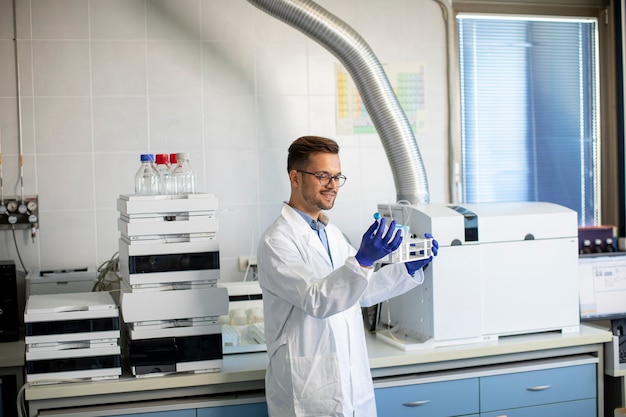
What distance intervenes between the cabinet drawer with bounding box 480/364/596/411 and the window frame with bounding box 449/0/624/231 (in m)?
1.56

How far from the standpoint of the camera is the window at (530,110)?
4012mm

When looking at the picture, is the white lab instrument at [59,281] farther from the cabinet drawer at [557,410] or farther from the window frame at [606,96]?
A: the window frame at [606,96]

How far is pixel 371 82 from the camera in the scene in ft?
10.8

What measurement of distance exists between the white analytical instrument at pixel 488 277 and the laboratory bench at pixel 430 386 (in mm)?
69

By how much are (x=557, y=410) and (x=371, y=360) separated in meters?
0.84

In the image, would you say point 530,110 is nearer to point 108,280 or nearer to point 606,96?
point 606,96

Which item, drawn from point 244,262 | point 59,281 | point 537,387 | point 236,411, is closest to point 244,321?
point 236,411

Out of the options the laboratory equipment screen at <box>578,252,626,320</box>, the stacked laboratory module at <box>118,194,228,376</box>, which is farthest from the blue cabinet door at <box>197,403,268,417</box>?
the laboratory equipment screen at <box>578,252,626,320</box>

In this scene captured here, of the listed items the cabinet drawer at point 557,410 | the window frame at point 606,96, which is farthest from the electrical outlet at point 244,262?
the window frame at point 606,96

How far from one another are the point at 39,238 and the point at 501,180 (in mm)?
2530

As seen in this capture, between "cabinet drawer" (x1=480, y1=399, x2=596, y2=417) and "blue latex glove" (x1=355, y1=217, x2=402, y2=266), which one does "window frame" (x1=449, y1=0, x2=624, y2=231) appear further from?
"blue latex glove" (x1=355, y1=217, x2=402, y2=266)

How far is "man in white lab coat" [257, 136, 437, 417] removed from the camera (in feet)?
6.77

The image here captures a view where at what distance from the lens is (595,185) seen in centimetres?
419

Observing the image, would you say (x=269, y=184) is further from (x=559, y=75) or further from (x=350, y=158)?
(x=559, y=75)
